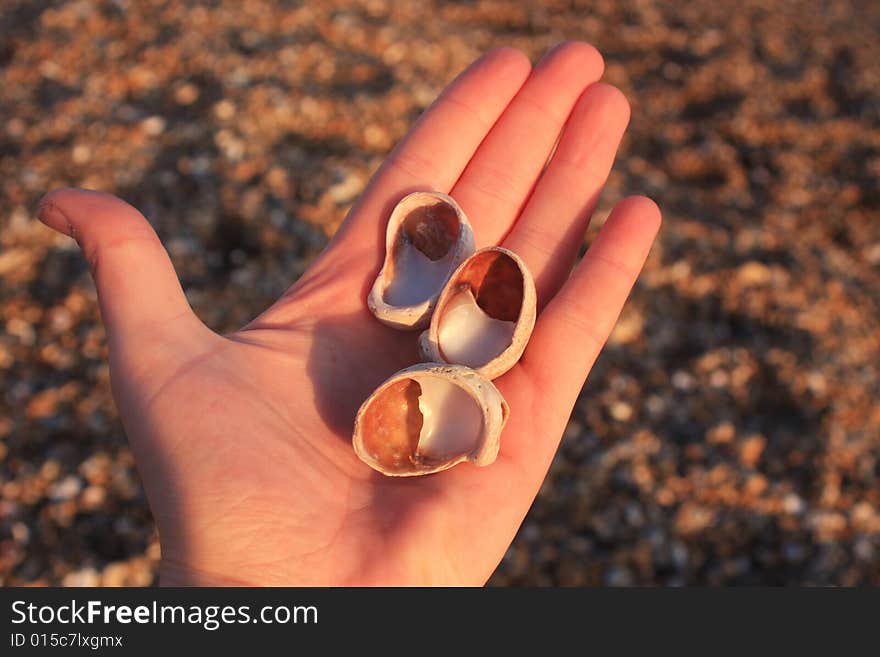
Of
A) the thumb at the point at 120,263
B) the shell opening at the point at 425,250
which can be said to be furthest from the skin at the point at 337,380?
the shell opening at the point at 425,250

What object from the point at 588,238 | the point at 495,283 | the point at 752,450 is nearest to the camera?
the point at 495,283

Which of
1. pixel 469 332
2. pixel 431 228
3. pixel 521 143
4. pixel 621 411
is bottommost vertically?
pixel 621 411

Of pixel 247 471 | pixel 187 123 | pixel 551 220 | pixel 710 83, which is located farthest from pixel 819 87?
pixel 247 471

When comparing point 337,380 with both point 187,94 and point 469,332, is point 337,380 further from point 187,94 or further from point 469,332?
point 187,94

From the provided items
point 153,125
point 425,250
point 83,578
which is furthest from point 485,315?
point 153,125

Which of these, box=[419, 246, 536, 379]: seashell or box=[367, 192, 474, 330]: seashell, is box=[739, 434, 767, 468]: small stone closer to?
box=[419, 246, 536, 379]: seashell

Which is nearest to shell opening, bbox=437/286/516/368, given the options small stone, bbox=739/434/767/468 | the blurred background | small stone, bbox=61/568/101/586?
the blurred background

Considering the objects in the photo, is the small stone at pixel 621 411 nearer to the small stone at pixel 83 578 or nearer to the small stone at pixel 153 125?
the small stone at pixel 83 578
